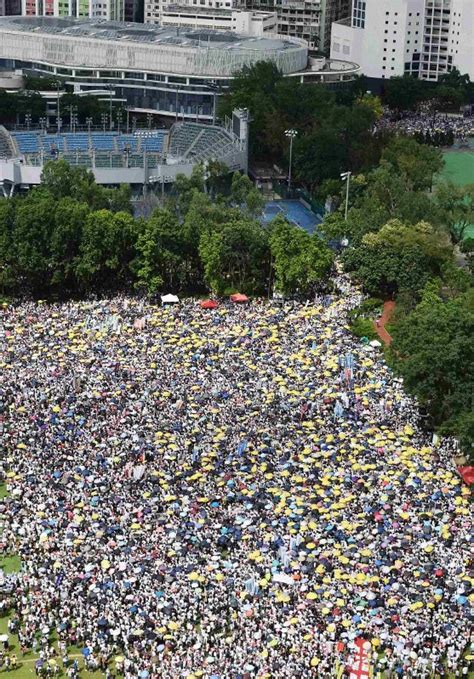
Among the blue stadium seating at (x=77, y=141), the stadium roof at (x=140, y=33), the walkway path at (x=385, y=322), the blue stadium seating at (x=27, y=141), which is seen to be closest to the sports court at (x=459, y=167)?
the stadium roof at (x=140, y=33)

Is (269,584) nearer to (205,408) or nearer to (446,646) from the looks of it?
(446,646)

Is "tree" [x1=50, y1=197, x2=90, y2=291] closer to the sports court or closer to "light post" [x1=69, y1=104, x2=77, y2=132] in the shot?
"light post" [x1=69, y1=104, x2=77, y2=132]

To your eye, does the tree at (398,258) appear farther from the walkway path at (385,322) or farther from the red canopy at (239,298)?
the red canopy at (239,298)

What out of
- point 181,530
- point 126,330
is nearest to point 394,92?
point 126,330

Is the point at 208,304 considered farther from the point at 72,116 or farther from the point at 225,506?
the point at 72,116

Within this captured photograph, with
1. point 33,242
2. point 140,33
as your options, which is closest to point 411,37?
point 140,33
